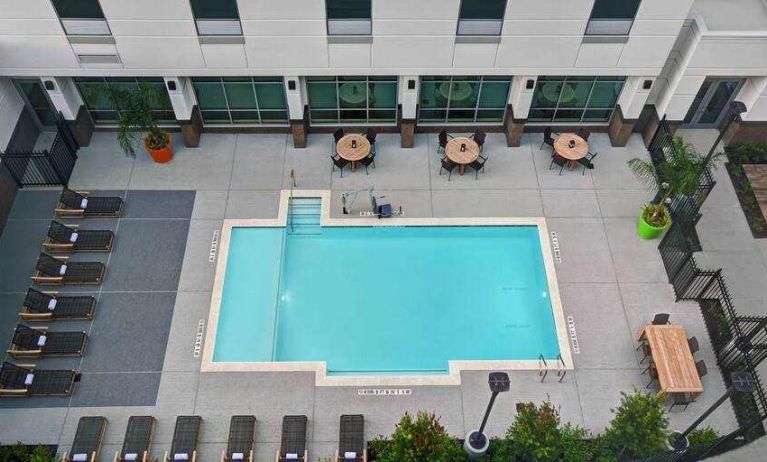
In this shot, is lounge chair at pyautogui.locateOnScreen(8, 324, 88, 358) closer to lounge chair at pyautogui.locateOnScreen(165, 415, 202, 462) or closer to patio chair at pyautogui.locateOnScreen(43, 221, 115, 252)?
patio chair at pyautogui.locateOnScreen(43, 221, 115, 252)

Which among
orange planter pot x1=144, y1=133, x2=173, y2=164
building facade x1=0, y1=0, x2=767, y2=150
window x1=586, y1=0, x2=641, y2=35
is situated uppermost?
window x1=586, y1=0, x2=641, y2=35

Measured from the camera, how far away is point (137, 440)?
1603 cm

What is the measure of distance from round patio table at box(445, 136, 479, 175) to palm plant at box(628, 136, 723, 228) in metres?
4.97

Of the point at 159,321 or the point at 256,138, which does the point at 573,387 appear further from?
the point at 256,138

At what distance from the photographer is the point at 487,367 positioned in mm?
17562

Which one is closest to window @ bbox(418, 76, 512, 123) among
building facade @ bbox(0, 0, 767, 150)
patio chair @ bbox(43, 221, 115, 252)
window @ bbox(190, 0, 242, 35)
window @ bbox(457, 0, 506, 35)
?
building facade @ bbox(0, 0, 767, 150)

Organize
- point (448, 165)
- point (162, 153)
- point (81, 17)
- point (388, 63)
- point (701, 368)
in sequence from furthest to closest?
point (162, 153) → point (448, 165) → point (388, 63) → point (81, 17) → point (701, 368)

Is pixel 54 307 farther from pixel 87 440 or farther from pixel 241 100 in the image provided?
pixel 241 100

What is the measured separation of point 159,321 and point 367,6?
10.9 meters

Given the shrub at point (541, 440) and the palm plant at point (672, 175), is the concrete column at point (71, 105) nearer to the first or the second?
the shrub at point (541, 440)

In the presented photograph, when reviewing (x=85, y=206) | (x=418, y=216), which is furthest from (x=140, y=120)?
(x=418, y=216)

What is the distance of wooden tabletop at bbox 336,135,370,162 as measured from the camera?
21.1 m

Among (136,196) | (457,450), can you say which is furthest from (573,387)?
(136,196)

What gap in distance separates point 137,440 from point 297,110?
11177mm
